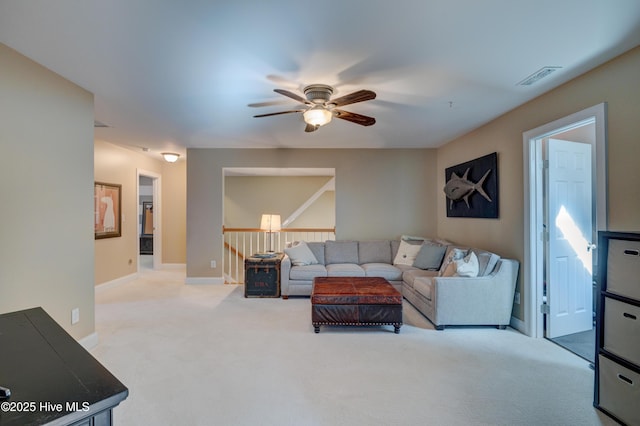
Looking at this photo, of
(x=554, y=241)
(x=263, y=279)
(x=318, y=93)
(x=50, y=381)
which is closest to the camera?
(x=50, y=381)

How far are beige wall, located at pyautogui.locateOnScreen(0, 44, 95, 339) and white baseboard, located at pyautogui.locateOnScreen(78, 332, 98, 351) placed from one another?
0.14 ft

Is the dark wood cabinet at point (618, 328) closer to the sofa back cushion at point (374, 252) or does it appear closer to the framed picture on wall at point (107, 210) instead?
the sofa back cushion at point (374, 252)

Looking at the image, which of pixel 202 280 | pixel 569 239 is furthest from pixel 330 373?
pixel 202 280

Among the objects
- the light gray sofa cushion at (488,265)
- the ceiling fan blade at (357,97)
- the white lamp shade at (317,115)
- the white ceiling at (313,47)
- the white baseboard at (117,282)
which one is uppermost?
the white ceiling at (313,47)

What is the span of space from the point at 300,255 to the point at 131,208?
356 centimetres

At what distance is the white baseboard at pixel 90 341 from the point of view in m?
2.93

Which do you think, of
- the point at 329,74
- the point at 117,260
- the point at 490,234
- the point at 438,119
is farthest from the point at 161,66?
the point at 117,260

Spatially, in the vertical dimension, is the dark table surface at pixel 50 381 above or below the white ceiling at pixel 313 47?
below

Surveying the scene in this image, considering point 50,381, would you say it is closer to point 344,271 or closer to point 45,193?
point 45,193

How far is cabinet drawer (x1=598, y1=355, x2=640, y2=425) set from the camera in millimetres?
1812

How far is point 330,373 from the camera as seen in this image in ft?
8.17

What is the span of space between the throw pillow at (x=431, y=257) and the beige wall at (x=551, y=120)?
0.43 meters

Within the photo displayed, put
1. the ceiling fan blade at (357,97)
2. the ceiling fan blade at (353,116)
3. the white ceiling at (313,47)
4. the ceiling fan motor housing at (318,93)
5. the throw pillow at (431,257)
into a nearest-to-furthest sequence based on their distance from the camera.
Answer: the white ceiling at (313,47)
the ceiling fan blade at (357,97)
the ceiling fan motor housing at (318,93)
the ceiling fan blade at (353,116)
the throw pillow at (431,257)

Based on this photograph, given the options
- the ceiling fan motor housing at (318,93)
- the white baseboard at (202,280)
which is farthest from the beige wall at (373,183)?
the ceiling fan motor housing at (318,93)
